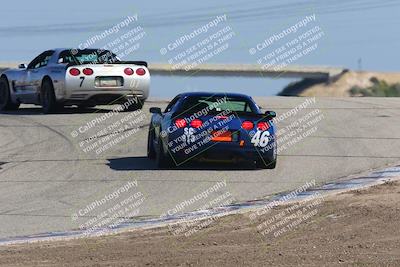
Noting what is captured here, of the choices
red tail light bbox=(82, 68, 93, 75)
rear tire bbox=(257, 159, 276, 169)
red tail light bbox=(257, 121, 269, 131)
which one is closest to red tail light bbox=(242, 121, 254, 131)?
red tail light bbox=(257, 121, 269, 131)

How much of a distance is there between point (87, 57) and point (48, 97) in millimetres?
1285

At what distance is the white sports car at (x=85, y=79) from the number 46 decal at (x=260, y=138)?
685 centimetres

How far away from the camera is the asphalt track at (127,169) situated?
1227cm

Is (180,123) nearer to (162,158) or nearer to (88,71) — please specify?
(162,158)

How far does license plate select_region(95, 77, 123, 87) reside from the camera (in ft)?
68.9

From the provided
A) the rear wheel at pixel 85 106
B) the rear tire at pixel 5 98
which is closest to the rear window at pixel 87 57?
the rear wheel at pixel 85 106

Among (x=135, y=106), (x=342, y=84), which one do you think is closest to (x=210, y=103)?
(x=135, y=106)

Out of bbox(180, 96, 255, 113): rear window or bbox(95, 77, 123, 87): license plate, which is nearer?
bbox(180, 96, 255, 113): rear window

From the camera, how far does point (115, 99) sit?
70.1ft

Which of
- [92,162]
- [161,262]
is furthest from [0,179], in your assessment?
[161,262]

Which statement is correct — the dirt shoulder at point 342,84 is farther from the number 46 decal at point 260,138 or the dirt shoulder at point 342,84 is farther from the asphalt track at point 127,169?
the number 46 decal at point 260,138

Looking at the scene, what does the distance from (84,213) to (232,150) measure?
3.50 meters

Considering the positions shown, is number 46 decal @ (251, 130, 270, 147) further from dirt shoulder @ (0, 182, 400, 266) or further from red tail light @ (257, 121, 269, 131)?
dirt shoulder @ (0, 182, 400, 266)

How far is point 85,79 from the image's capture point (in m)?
21.0
